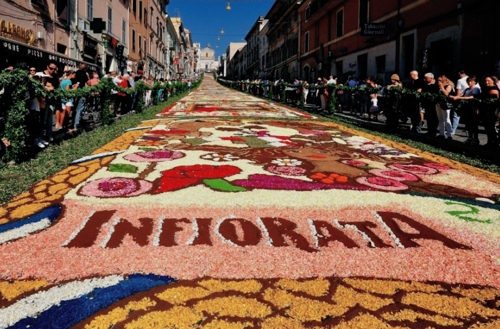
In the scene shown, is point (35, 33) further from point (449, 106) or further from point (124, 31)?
point (124, 31)

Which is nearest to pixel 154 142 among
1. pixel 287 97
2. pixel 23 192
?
pixel 23 192

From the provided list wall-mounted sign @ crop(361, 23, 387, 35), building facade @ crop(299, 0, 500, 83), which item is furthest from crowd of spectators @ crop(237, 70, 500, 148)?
wall-mounted sign @ crop(361, 23, 387, 35)

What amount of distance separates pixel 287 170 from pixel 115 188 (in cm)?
212

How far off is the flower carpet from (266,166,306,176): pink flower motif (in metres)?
0.03

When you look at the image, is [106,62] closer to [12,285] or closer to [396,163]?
[396,163]

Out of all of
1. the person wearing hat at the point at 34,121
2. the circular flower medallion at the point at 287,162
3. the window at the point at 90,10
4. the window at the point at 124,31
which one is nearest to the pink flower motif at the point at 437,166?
the circular flower medallion at the point at 287,162

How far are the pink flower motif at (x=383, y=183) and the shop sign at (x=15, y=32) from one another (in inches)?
432

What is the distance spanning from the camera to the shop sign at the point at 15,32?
37.3 feet

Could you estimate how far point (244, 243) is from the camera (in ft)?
9.57

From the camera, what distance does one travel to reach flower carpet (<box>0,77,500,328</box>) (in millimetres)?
2064

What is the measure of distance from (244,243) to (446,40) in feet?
43.6

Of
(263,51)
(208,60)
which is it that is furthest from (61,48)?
(208,60)

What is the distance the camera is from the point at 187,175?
4.88m

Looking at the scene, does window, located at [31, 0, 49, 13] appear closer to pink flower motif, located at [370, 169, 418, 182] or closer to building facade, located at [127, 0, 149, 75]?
pink flower motif, located at [370, 169, 418, 182]
